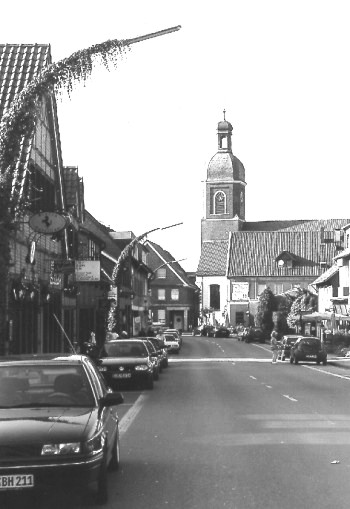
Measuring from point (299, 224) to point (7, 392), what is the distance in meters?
129

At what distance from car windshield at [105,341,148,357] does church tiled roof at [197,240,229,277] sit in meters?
91.6

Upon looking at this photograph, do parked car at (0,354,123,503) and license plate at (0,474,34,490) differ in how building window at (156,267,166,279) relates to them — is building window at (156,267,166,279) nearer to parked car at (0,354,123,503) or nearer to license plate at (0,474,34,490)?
parked car at (0,354,123,503)

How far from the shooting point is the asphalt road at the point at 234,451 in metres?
9.76

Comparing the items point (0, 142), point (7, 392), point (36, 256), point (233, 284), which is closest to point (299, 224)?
point (233, 284)

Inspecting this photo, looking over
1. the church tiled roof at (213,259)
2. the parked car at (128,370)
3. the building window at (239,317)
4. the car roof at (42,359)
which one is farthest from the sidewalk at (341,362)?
the church tiled roof at (213,259)

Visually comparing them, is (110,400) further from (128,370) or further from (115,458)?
(128,370)

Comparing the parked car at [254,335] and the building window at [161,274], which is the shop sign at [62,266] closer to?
the parked car at [254,335]

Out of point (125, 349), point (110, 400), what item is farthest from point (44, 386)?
point (125, 349)

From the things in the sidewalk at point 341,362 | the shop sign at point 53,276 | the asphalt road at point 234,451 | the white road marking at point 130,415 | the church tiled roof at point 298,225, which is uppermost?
the church tiled roof at point 298,225

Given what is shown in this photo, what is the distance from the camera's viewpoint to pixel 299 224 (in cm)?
13750

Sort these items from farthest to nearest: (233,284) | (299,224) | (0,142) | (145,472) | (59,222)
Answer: (299,224)
(233,284)
(59,222)
(0,142)
(145,472)

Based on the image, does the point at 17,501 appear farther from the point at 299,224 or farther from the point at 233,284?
the point at 299,224

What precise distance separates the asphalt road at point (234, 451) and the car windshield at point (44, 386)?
107 centimetres

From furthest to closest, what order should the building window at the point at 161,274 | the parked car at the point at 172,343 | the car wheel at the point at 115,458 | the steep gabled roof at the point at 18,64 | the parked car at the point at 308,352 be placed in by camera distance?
the building window at the point at 161,274 → the parked car at the point at 172,343 → the parked car at the point at 308,352 → the steep gabled roof at the point at 18,64 → the car wheel at the point at 115,458
